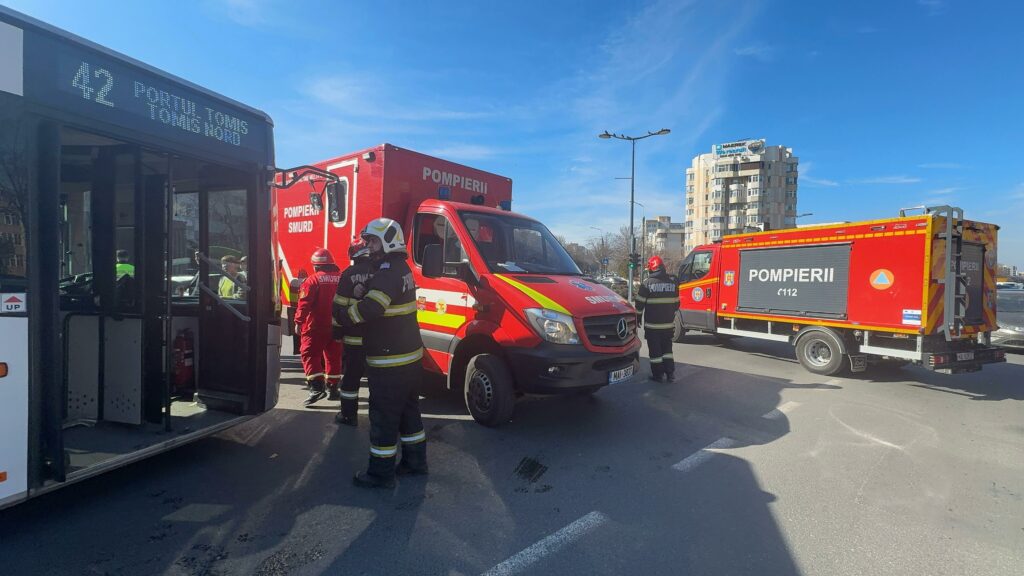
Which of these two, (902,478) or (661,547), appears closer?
(661,547)

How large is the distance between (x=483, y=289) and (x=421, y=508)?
2.20 m

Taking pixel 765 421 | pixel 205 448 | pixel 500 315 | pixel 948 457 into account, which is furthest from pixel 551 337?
pixel 948 457

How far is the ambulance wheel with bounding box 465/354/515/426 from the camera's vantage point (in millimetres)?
4992

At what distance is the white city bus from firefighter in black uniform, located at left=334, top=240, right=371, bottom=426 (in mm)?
740

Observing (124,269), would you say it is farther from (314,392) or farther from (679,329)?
(679,329)

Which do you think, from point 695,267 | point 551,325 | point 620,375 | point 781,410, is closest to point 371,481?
point 551,325

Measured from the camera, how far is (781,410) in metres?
6.21

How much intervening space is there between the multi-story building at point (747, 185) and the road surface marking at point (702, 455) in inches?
3020

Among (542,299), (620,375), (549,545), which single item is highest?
(542,299)

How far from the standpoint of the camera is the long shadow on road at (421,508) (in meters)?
2.88

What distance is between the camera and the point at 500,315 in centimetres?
493

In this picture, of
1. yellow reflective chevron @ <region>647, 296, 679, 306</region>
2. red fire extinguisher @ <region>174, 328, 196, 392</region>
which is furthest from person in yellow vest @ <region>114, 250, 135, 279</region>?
yellow reflective chevron @ <region>647, 296, 679, 306</region>

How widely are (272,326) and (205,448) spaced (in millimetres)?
1250

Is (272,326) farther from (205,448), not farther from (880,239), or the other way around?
(880,239)
